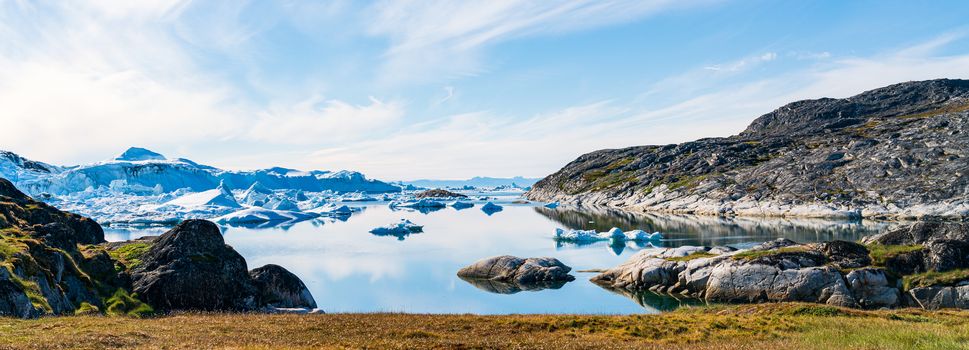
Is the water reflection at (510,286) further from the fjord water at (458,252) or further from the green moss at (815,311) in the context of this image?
the green moss at (815,311)

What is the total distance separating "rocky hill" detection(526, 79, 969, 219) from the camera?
97375 millimetres

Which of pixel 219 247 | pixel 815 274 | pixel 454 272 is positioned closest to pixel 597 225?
pixel 454 272

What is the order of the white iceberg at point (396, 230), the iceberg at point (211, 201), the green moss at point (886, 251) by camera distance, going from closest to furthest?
1. the green moss at point (886, 251)
2. the white iceberg at point (396, 230)
3. the iceberg at point (211, 201)

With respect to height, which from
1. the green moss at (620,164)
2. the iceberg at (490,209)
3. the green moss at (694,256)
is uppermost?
the green moss at (620,164)

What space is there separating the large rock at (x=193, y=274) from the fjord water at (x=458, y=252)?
8.24 meters

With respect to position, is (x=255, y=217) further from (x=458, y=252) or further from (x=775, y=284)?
(x=775, y=284)

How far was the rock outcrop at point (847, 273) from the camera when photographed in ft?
115

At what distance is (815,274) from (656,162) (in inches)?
5533

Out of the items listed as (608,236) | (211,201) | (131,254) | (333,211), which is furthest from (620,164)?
(131,254)

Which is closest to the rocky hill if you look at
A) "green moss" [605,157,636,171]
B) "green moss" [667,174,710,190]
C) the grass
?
"green moss" [667,174,710,190]

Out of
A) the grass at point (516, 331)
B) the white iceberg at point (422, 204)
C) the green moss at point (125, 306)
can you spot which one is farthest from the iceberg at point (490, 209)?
the grass at point (516, 331)

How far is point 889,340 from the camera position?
17.7 metres

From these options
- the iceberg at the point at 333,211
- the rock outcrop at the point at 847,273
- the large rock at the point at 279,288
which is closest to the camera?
the rock outcrop at the point at 847,273

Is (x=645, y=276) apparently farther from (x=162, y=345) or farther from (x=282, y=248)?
(x=282, y=248)
